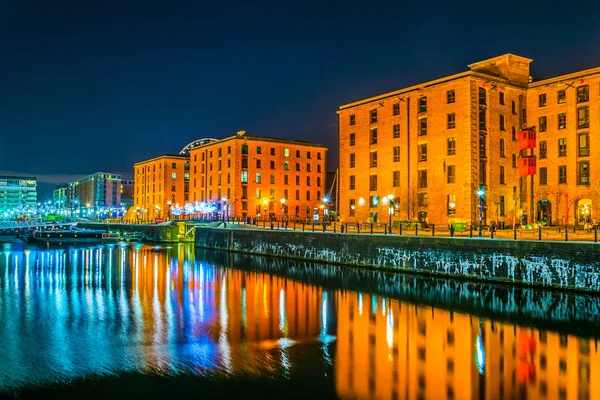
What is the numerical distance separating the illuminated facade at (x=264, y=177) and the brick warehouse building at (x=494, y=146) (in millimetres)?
28146

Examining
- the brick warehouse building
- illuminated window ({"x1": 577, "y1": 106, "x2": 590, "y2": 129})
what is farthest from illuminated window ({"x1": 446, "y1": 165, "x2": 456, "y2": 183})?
illuminated window ({"x1": 577, "y1": 106, "x2": 590, "y2": 129})

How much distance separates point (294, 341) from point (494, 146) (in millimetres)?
36283

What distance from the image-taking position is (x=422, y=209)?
51.7m

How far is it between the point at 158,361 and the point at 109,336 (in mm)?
4128

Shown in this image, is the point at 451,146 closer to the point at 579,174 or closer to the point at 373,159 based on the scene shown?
the point at 373,159

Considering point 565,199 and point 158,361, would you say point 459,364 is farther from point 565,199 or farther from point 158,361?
point 565,199

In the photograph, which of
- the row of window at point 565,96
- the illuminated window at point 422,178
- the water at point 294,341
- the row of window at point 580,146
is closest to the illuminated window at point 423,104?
the illuminated window at point 422,178

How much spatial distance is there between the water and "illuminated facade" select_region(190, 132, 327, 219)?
48.1 m

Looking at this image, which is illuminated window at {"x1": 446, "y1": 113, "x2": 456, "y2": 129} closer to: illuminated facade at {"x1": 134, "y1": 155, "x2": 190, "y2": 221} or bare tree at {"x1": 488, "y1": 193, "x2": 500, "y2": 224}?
bare tree at {"x1": 488, "y1": 193, "x2": 500, "y2": 224}

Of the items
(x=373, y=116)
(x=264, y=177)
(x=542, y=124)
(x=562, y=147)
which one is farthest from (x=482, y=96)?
(x=264, y=177)

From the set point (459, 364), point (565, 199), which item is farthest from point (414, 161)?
point (459, 364)

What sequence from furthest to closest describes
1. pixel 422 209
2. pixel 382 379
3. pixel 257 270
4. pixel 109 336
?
pixel 422 209 < pixel 257 270 < pixel 109 336 < pixel 382 379

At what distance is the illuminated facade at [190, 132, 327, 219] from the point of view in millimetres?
82250

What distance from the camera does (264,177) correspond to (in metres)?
84.0
